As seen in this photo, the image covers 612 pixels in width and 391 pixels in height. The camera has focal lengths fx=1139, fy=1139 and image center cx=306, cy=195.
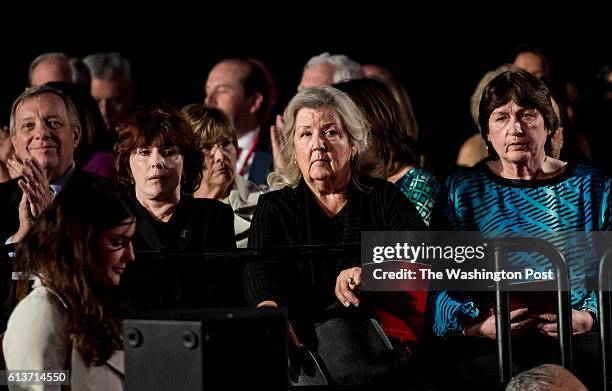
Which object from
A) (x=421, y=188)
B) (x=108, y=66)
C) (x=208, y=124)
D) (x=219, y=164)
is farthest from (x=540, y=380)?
(x=108, y=66)

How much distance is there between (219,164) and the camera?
19.2ft

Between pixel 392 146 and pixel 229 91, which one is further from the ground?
pixel 229 91

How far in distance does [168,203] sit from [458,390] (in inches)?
63.7

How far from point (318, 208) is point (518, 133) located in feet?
2.99

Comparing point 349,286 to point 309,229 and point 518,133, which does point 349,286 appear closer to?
point 309,229

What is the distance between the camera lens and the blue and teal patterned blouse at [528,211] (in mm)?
4668

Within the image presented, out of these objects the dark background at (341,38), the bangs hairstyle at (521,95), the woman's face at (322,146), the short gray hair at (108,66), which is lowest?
the woman's face at (322,146)

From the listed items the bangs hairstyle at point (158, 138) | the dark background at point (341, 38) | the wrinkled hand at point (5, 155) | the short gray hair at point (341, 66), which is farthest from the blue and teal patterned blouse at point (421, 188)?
the dark background at point (341, 38)

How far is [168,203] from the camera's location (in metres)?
5.04

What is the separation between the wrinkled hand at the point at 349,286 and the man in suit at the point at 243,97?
8.84ft

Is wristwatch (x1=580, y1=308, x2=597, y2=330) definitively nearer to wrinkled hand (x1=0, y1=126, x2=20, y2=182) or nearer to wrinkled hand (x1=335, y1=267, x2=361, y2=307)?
wrinkled hand (x1=335, y1=267, x2=361, y2=307)

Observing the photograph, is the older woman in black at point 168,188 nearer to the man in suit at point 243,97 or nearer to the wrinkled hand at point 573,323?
the wrinkled hand at point 573,323

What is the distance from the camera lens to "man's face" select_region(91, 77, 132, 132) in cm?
773

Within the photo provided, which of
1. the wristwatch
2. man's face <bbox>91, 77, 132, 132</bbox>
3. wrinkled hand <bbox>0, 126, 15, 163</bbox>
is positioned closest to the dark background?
man's face <bbox>91, 77, 132, 132</bbox>
